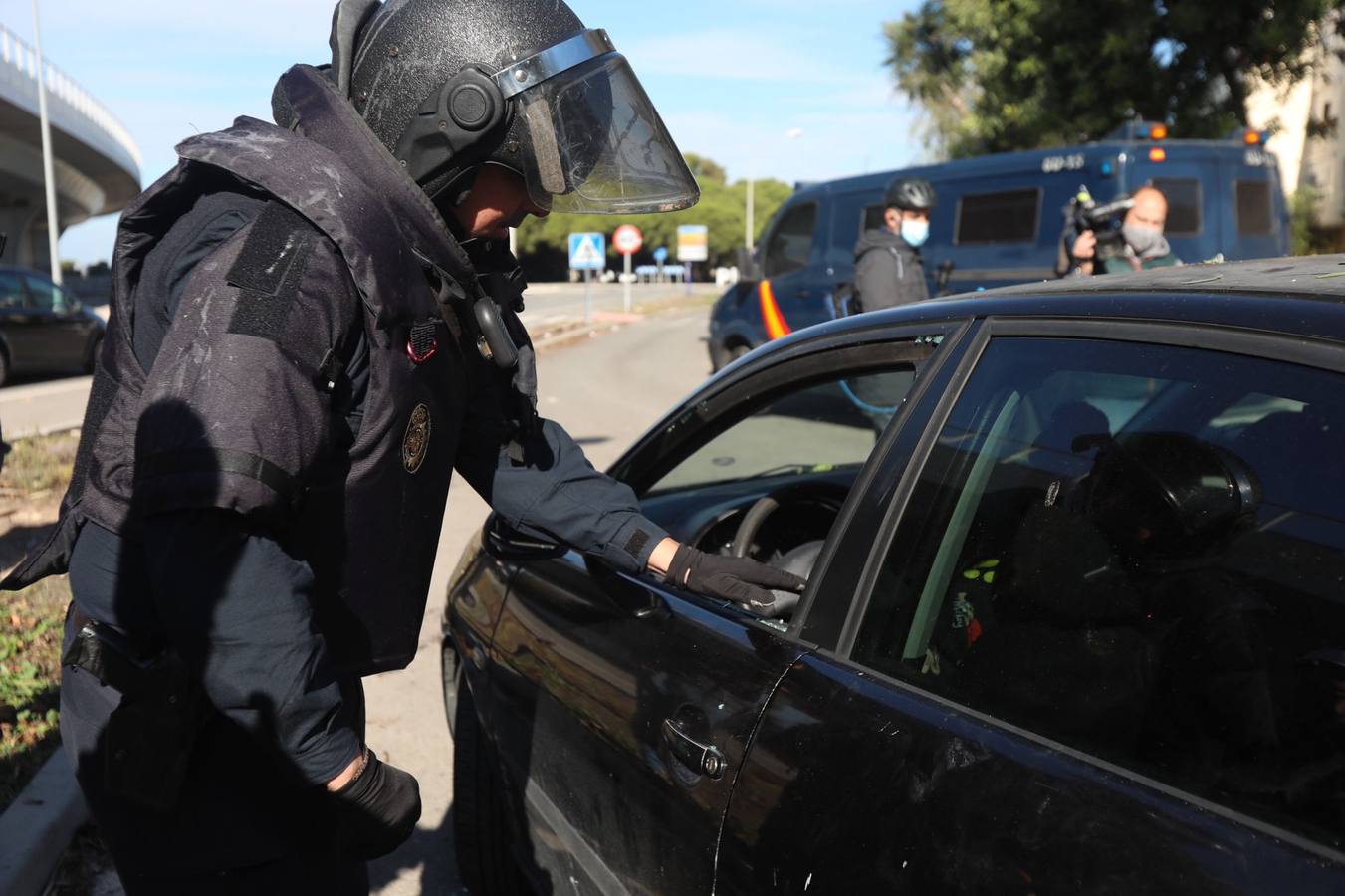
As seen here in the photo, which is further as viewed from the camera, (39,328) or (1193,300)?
(39,328)

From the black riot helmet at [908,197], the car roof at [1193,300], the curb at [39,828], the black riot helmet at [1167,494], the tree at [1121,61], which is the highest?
the tree at [1121,61]

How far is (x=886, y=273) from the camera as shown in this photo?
6555 millimetres

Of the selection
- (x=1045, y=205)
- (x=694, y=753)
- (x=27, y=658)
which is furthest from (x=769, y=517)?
(x=1045, y=205)

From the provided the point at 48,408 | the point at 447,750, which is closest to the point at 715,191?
the point at 48,408

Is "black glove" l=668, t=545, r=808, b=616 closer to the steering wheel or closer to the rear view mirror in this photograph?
the steering wheel

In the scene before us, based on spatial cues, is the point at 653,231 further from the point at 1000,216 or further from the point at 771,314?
the point at 1000,216

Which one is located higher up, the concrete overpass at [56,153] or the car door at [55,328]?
the concrete overpass at [56,153]

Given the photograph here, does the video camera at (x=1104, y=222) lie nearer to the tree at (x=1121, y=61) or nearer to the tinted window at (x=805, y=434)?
the tinted window at (x=805, y=434)

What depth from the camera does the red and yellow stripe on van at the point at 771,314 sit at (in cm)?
1037

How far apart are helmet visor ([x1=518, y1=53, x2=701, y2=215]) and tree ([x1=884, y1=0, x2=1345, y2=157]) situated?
12.4 meters

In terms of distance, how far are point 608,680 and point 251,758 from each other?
61 centimetres

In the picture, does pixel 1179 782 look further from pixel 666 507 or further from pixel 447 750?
pixel 447 750

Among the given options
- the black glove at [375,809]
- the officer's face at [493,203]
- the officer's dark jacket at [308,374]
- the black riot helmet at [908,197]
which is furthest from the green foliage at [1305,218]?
the black glove at [375,809]

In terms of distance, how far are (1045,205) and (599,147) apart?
7.26 meters
